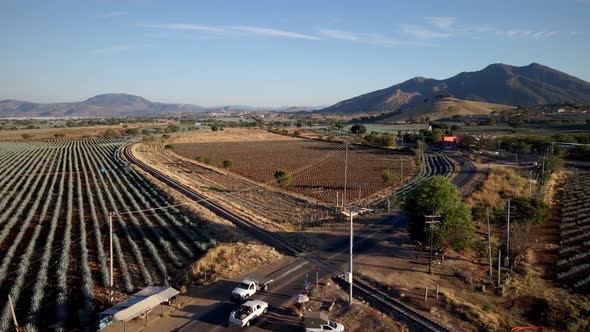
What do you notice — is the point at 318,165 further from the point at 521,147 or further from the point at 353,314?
the point at 353,314

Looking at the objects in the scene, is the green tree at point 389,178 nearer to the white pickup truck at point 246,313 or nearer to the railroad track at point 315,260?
the railroad track at point 315,260

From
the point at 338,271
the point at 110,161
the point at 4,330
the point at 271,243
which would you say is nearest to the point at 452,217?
the point at 338,271

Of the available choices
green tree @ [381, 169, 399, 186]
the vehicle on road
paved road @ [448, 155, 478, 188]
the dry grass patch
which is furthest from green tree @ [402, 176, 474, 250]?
paved road @ [448, 155, 478, 188]

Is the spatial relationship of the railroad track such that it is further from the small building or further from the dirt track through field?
the small building

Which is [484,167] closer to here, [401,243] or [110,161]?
[401,243]

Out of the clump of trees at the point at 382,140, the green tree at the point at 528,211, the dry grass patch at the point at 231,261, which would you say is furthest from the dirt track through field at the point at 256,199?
the clump of trees at the point at 382,140

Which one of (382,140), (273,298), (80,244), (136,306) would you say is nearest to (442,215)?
(273,298)
